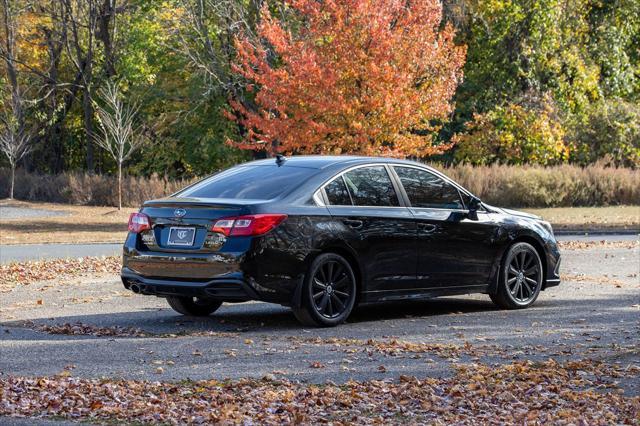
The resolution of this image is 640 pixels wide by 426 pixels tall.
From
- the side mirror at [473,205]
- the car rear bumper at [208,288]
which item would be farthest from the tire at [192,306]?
the side mirror at [473,205]

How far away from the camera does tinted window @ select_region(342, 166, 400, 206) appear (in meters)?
12.0

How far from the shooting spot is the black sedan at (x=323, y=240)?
11.1m

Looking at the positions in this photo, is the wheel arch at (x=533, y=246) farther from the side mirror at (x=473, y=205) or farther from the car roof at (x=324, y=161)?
the car roof at (x=324, y=161)

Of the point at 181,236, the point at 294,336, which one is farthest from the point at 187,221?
the point at 294,336

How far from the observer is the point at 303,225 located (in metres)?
11.3

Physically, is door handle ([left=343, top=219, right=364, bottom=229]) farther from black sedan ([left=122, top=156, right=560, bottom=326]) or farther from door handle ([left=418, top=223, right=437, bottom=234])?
door handle ([left=418, top=223, right=437, bottom=234])

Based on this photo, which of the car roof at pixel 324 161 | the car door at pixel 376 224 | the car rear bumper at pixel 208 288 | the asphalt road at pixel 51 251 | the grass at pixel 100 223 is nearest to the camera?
the car rear bumper at pixel 208 288

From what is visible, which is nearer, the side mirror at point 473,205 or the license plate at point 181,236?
the license plate at point 181,236

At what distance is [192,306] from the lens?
1255cm

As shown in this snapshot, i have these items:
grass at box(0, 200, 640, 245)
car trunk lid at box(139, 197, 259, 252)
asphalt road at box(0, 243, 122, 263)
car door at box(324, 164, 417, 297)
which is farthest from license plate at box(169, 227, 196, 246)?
grass at box(0, 200, 640, 245)

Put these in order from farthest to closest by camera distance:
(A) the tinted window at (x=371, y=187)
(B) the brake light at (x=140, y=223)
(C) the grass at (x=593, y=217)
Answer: (C) the grass at (x=593, y=217) → (A) the tinted window at (x=371, y=187) → (B) the brake light at (x=140, y=223)

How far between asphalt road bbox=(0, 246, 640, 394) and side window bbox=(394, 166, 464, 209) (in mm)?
1168

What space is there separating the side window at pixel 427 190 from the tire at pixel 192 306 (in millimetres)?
2268

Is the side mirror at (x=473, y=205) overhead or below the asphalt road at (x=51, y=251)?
overhead
